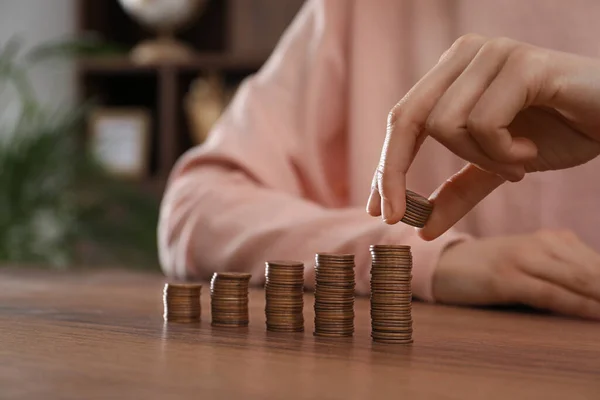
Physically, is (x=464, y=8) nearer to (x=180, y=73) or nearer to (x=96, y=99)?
(x=180, y=73)

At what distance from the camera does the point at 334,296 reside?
74 cm

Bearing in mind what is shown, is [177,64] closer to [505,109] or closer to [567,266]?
[567,266]

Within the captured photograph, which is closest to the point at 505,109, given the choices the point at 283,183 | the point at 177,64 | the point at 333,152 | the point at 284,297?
the point at 284,297

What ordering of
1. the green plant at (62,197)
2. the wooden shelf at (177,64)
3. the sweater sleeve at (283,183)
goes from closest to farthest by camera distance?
the sweater sleeve at (283,183) → the green plant at (62,197) → the wooden shelf at (177,64)

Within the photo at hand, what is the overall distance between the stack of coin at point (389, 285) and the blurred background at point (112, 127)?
2.62m

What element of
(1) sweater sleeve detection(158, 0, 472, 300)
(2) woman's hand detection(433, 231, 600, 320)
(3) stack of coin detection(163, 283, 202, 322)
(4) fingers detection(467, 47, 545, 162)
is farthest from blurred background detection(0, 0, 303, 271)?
(4) fingers detection(467, 47, 545, 162)

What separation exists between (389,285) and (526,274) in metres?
0.36

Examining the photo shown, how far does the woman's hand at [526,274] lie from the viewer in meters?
0.98

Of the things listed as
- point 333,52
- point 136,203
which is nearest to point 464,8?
point 333,52

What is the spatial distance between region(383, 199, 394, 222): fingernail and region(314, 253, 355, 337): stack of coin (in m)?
0.05

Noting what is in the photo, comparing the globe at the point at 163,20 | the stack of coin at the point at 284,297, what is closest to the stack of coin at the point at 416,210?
the stack of coin at the point at 284,297

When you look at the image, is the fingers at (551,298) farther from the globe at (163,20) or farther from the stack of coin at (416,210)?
the globe at (163,20)

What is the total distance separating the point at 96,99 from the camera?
3658mm

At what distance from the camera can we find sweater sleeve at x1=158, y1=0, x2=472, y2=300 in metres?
1.21
